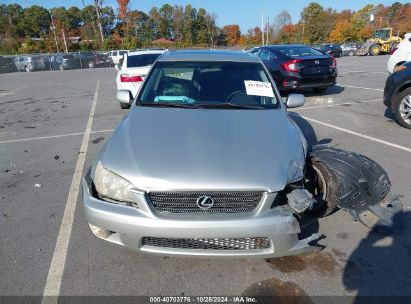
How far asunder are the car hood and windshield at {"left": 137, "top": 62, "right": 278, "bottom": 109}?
0.25 metres

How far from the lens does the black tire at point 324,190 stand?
125 inches

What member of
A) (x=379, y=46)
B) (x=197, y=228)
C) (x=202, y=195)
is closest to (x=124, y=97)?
(x=202, y=195)

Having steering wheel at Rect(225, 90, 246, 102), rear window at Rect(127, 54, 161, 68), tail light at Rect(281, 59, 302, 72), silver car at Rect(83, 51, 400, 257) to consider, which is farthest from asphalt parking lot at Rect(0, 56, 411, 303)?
tail light at Rect(281, 59, 302, 72)

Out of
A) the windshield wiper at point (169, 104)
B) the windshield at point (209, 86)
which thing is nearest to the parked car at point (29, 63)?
the windshield at point (209, 86)

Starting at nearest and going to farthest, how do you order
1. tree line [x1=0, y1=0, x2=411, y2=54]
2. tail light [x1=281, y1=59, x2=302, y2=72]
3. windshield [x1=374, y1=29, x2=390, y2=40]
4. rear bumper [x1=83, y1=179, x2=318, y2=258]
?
rear bumper [x1=83, y1=179, x2=318, y2=258] < tail light [x1=281, y1=59, x2=302, y2=72] < windshield [x1=374, y1=29, x2=390, y2=40] < tree line [x1=0, y1=0, x2=411, y2=54]

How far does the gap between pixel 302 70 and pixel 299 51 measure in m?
1.31

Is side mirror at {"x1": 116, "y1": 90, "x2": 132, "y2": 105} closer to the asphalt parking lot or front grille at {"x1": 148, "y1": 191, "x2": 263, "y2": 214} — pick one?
the asphalt parking lot

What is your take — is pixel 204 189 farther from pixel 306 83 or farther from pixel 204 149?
pixel 306 83

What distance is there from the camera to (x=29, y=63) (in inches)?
1308

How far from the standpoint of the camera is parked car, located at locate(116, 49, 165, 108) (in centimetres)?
871

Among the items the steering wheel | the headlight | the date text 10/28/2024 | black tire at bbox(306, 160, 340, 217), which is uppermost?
the steering wheel

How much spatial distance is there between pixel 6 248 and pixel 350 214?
324 cm

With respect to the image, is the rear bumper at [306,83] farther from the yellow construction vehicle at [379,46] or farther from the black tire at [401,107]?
the yellow construction vehicle at [379,46]

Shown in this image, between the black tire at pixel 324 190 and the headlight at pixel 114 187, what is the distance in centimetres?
165
